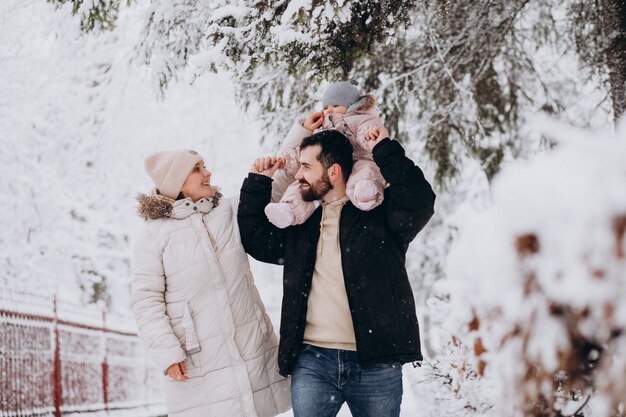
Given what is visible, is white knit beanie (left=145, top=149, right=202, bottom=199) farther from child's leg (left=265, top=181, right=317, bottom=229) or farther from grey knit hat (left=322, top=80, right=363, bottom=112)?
grey knit hat (left=322, top=80, right=363, bottom=112)

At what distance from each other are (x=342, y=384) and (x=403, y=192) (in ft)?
3.06

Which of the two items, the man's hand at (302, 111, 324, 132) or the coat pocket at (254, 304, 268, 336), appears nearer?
the coat pocket at (254, 304, 268, 336)

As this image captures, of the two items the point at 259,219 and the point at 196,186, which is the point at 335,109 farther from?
the point at 196,186

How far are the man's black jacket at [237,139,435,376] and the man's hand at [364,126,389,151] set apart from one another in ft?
0.14

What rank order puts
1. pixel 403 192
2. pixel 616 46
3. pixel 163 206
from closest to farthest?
pixel 403 192
pixel 163 206
pixel 616 46

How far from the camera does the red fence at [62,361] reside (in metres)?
6.84

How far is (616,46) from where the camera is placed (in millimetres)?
4953

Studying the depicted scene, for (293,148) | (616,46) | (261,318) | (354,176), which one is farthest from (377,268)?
(616,46)

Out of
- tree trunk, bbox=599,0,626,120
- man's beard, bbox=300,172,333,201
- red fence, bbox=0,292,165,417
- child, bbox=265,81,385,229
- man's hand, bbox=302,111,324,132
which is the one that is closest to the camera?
child, bbox=265,81,385,229

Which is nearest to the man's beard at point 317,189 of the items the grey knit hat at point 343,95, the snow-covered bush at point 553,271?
the grey knit hat at point 343,95

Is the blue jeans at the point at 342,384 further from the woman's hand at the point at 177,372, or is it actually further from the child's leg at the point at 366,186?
the child's leg at the point at 366,186

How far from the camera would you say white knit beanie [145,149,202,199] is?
333cm

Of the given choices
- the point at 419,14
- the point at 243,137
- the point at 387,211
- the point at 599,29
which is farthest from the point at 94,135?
the point at 387,211

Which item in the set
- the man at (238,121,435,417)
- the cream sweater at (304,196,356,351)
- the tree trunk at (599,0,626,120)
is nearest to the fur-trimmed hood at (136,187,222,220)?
the man at (238,121,435,417)
